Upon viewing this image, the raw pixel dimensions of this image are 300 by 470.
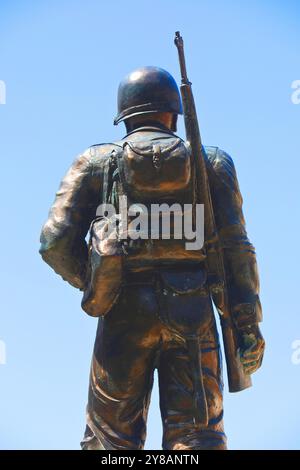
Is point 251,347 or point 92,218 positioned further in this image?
point 92,218

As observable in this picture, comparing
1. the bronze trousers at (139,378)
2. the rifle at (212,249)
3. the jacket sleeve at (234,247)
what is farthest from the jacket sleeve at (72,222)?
the jacket sleeve at (234,247)

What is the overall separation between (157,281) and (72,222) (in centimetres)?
76

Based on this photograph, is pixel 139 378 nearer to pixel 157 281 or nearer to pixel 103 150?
pixel 157 281

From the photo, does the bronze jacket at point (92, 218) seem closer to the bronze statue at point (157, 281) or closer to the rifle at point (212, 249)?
the bronze statue at point (157, 281)

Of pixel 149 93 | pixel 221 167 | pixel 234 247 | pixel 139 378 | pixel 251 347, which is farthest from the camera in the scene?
Answer: pixel 149 93

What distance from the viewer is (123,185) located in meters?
10.0

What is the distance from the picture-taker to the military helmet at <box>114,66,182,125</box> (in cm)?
1048

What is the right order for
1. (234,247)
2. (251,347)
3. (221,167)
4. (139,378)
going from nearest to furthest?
(139,378)
(251,347)
(234,247)
(221,167)

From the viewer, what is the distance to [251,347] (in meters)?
10.1

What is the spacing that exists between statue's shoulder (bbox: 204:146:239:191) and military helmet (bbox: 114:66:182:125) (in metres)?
0.46

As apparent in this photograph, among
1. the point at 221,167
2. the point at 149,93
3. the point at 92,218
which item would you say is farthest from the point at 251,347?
the point at 149,93

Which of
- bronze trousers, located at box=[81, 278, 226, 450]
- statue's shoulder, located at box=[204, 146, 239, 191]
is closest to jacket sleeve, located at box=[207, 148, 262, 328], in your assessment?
statue's shoulder, located at box=[204, 146, 239, 191]

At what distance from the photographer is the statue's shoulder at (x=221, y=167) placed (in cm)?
1030

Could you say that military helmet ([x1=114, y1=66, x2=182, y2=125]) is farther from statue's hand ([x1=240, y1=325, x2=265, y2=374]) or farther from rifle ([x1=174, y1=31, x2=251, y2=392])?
statue's hand ([x1=240, y1=325, x2=265, y2=374])
